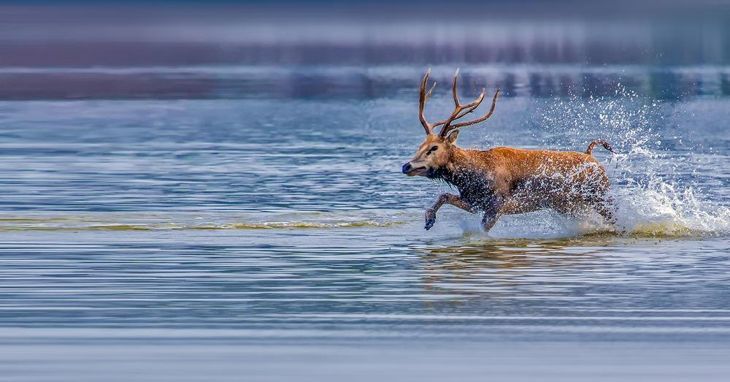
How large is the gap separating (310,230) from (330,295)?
13.5 feet

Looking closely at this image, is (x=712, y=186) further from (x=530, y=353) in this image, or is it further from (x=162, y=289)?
(x=530, y=353)

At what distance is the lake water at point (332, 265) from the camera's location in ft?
39.3

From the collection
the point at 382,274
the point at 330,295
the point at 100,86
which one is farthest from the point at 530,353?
the point at 100,86

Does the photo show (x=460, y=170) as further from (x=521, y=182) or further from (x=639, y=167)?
(x=639, y=167)

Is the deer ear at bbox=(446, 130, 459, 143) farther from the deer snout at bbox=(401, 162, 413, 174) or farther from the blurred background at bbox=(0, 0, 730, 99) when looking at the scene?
the blurred background at bbox=(0, 0, 730, 99)

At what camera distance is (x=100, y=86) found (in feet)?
171

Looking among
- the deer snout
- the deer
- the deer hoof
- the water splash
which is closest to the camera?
the deer snout

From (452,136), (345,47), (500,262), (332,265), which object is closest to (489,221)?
(452,136)

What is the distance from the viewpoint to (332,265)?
623 inches

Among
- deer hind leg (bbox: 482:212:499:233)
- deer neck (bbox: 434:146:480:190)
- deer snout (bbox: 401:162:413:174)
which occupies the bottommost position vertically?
deer hind leg (bbox: 482:212:499:233)

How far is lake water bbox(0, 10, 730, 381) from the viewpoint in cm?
1197

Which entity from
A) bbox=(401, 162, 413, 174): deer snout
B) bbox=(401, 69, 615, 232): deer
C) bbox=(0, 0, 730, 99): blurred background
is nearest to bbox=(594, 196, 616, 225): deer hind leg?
bbox=(401, 69, 615, 232): deer

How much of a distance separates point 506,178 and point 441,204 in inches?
22.9

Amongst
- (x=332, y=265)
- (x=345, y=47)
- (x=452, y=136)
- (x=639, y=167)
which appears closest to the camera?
(x=332, y=265)
